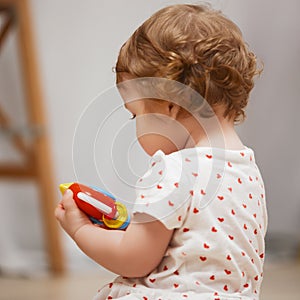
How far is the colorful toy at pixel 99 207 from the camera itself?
35.3 inches

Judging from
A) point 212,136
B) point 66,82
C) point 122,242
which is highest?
point 66,82

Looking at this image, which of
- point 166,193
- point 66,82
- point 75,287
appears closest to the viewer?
point 166,193

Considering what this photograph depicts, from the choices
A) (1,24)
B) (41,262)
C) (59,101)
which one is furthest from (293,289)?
(1,24)

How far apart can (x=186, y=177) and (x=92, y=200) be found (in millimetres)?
→ 126

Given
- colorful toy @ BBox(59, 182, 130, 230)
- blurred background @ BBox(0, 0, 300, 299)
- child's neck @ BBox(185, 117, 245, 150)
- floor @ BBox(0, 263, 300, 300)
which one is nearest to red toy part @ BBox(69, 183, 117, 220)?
colorful toy @ BBox(59, 182, 130, 230)

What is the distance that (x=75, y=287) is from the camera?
1976 mm

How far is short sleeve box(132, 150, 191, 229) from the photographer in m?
0.83

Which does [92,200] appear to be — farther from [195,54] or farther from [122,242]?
[195,54]

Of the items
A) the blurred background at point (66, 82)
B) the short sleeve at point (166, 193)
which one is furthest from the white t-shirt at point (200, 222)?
the blurred background at point (66, 82)

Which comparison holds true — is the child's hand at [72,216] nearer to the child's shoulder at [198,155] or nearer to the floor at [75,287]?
the child's shoulder at [198,155]

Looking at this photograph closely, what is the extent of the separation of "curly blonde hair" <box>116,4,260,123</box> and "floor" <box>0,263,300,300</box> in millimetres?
1077

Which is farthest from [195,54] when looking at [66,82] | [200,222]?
[66,82]

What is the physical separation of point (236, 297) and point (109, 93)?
1.00ft

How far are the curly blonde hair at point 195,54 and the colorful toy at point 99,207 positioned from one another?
0.51ft
